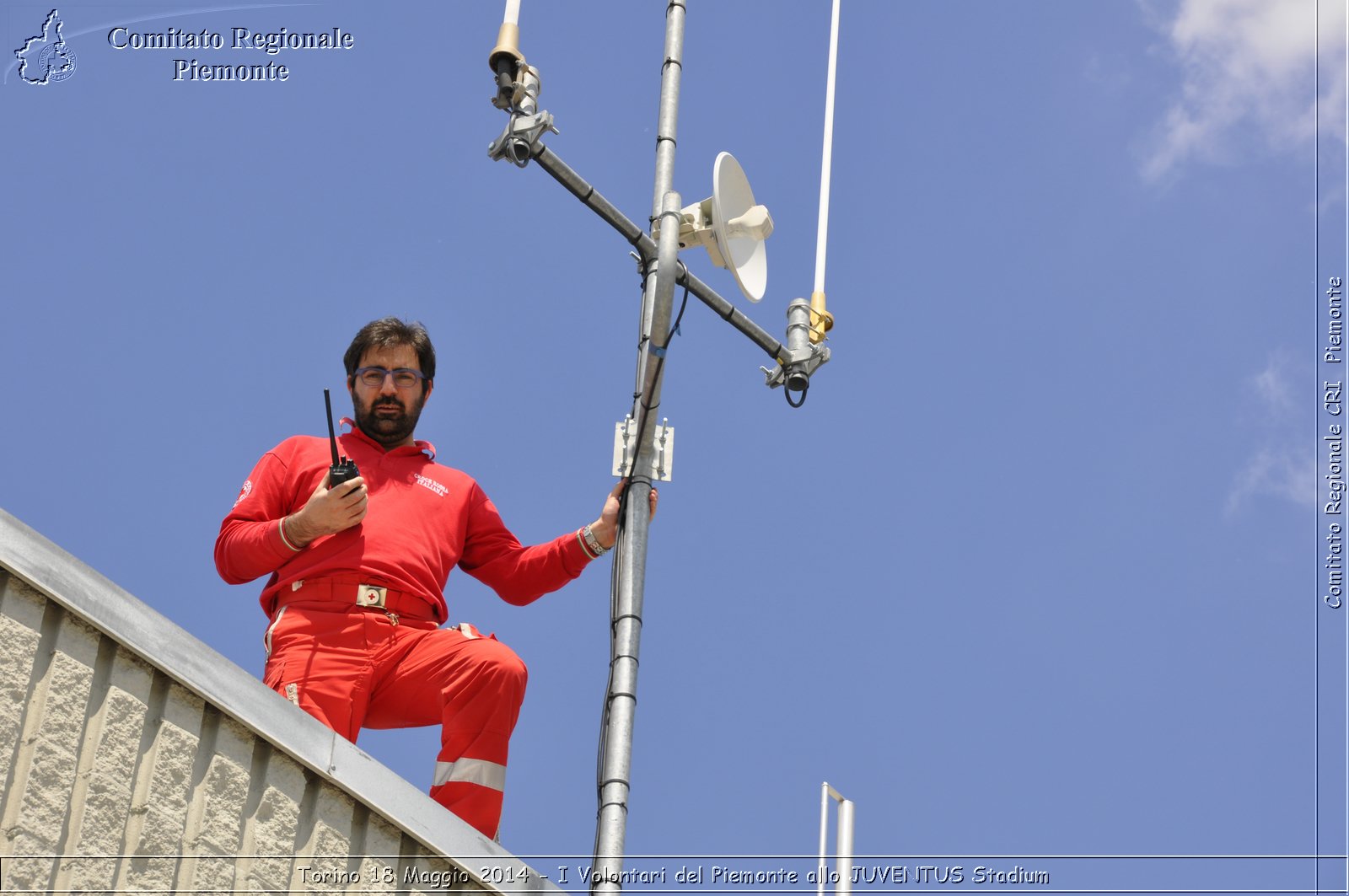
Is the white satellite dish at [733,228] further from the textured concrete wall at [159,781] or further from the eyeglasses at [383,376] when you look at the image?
the textured concrete wall at [159,781]

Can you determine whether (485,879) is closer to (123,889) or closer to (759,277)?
(123,889)

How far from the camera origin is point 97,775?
4855 millimetres

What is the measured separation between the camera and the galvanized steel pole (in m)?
5.36

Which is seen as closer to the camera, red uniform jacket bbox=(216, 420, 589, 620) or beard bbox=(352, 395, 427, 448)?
red uniform jacket bbox=(216, 420, 589, 620)

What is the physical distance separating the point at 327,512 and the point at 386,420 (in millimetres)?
813

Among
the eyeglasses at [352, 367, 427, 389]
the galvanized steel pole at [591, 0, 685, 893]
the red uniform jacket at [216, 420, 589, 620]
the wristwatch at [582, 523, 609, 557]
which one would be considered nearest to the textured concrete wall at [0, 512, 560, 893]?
the galvanized steel pole at [591, 0, 685, 893]

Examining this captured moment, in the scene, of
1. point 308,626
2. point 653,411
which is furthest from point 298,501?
point 653,411

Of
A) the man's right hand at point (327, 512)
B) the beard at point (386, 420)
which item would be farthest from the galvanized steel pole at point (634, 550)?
the beard at point (386, 420)

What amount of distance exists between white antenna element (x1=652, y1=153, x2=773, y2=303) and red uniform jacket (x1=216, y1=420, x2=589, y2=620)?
1.20 metres

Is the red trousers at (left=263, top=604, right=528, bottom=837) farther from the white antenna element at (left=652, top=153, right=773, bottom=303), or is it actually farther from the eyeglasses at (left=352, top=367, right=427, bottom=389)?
the white antenna element at (left=652, top=153, right=773, bottom=303)

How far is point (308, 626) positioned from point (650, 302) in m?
1.63

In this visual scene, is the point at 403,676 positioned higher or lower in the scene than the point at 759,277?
lower

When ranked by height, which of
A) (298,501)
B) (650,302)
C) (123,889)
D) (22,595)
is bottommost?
(123,889)

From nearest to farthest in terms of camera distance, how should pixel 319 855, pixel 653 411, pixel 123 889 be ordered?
pixel 123 889
pixel 319 855
pixel 653 411
